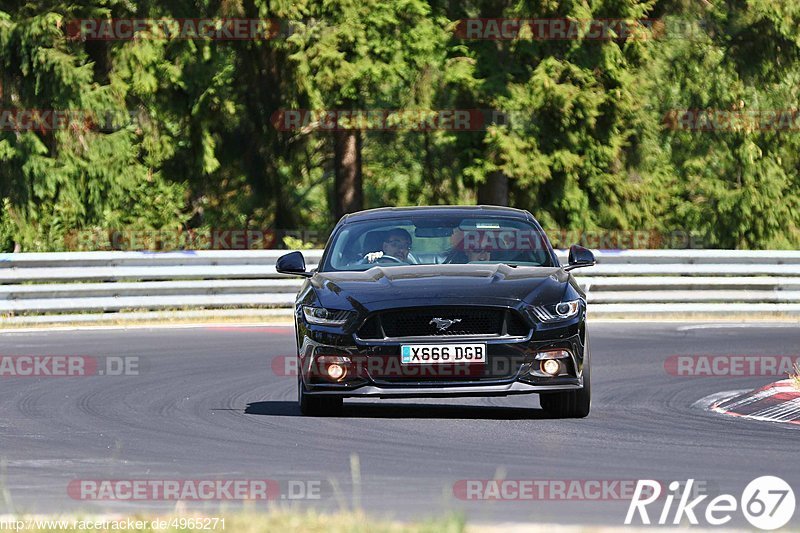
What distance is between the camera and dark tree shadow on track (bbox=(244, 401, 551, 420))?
11.9 meters

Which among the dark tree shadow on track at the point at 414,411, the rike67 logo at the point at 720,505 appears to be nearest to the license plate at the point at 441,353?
the dark tree shadow on track at the point at 414,411

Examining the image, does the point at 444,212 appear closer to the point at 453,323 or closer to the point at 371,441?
the point at 453,323

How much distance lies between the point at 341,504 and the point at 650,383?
7473mm

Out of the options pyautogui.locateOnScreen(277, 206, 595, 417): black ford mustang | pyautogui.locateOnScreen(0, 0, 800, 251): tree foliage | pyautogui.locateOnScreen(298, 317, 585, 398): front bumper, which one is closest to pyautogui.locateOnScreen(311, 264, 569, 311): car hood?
pyautogui.locateOnScreen(277, 206, 595, 417): black ford mustang

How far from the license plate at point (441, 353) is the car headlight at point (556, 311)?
470 mm

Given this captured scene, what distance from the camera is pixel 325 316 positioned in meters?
11.4

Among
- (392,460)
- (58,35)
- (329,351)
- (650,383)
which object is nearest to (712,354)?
(650,383)

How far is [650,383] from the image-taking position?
14.7 meters

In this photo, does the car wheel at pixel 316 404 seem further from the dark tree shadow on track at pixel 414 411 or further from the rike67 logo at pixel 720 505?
the rike67 logo at pixel 720 505

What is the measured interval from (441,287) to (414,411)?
4.40ft

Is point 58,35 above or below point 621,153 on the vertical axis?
above

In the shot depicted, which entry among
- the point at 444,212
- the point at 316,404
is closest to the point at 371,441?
the point at 316,404

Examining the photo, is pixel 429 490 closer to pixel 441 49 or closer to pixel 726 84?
pixel 441 49

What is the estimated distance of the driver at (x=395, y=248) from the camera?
41.0 ft
